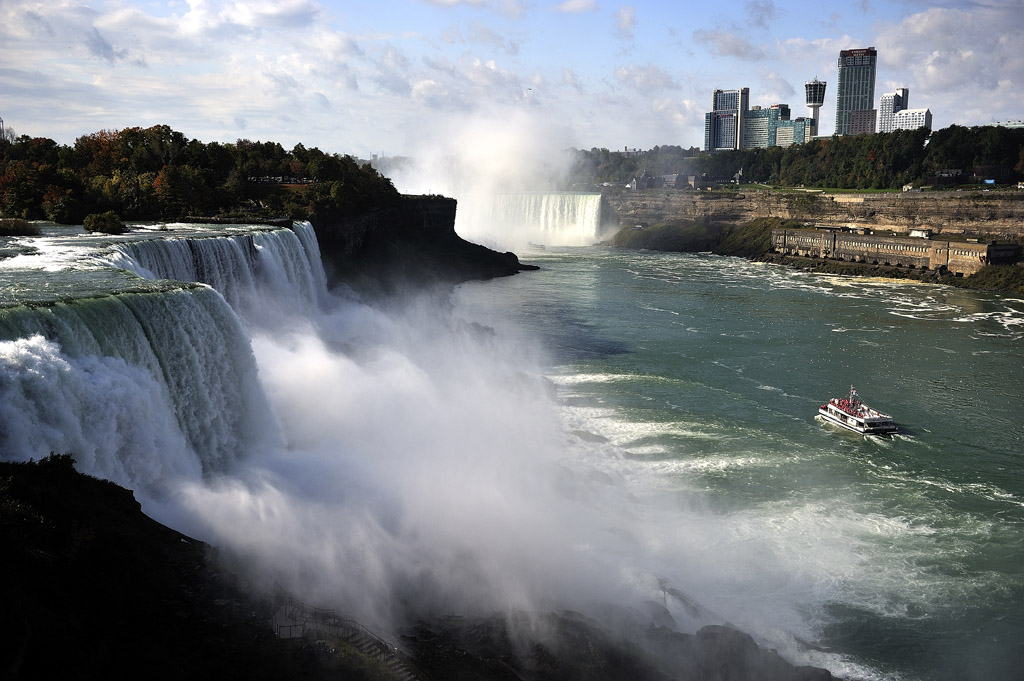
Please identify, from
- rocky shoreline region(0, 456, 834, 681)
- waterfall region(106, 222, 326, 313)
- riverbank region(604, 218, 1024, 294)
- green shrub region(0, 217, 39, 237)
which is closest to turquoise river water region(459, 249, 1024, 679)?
rocky shoreline region(0, 456, 834, 681)

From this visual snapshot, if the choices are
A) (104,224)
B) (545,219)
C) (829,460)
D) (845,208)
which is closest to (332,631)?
(829,460)

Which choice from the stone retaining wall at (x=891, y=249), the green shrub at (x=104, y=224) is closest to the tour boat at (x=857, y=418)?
the green shrub at (x=104, y=224)

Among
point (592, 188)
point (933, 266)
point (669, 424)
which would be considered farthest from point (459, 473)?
point (592, 188)

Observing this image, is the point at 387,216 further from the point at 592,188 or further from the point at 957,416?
the point at 592,188

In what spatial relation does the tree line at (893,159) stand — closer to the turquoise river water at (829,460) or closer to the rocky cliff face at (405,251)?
the turquoise river water at (829,460)

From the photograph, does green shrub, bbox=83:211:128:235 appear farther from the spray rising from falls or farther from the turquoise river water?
the turquoise river water
